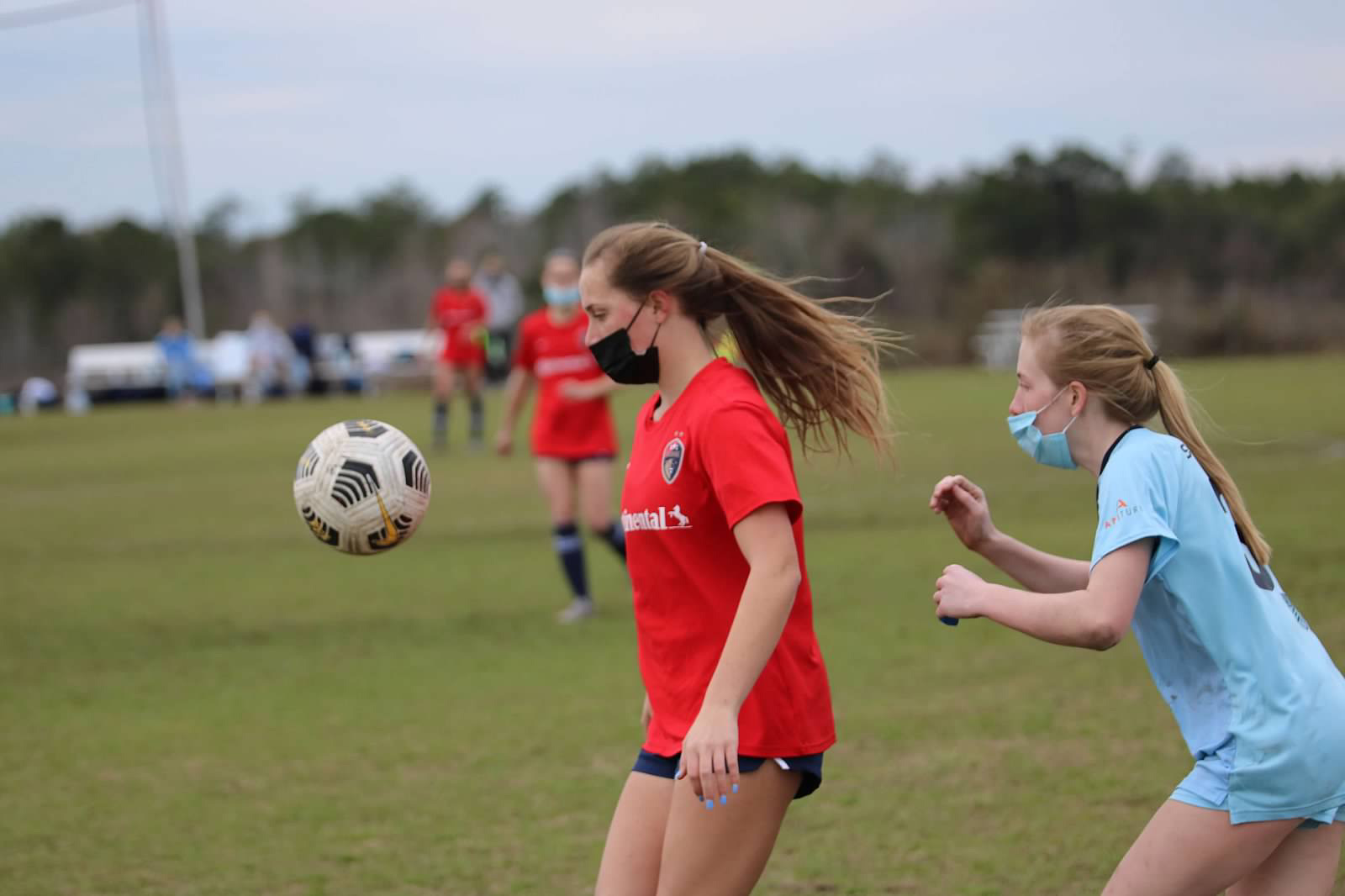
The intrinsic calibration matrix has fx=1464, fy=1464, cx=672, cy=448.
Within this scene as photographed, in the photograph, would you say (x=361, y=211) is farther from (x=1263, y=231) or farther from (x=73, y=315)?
(x=1263, y=231)

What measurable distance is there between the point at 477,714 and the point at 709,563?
3933 millimetres

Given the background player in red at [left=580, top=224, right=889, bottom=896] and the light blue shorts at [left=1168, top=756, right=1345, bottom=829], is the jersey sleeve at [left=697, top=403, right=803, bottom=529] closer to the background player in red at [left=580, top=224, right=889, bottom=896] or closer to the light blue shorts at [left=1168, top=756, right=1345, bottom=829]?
the background player in red at [left=580, top=224, right=889, bottom=896]

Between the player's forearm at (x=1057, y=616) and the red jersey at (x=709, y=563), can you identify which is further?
the red jersey at (x=709, y=563)

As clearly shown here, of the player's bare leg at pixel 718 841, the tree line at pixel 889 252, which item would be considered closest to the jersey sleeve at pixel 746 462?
the player's bare leg at pixel 718 841

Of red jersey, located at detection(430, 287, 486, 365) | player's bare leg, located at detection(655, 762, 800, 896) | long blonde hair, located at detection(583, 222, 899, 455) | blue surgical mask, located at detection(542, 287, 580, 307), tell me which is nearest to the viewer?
player's bare leg, located at detection(655, 762, 800, 896)

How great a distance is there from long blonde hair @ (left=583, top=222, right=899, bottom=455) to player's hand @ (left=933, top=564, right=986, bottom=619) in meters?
0.55

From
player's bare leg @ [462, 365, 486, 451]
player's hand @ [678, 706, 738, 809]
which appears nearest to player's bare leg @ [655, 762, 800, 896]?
player's hand @ [678, 706, 738, 809]

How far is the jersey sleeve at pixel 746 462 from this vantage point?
296cm

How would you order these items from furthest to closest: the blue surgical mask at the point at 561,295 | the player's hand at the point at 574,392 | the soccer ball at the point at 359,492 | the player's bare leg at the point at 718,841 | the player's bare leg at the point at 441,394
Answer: the player's bare leg at the point at 441,394 < the blue surgical mask at the point at 561,295 < the player's hand at the point at 574,392 < the soccer ball at the point at 359,492 < the player's bare leg at the point at 718,841

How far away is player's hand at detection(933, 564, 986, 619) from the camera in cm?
289

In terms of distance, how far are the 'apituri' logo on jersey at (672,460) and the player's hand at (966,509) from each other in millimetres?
599

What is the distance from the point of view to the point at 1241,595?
9.46 feet

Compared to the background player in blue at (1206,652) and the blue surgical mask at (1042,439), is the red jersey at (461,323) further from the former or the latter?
the background player in blue at (1206,652)

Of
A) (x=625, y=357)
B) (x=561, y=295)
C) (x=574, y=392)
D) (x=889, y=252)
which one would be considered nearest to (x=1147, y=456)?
(x=625, y=357)
